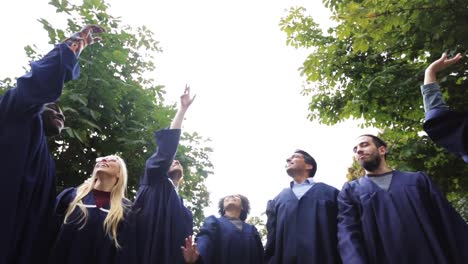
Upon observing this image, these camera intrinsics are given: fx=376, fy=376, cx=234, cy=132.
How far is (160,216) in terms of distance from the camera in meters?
3.18

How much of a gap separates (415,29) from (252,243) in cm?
328

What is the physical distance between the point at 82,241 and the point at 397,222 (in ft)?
8.04

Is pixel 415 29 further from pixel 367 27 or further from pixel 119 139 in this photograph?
pixel 119 139

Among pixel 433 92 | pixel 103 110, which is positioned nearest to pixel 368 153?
pixel 433 92

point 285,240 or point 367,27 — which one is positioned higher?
point 367,27

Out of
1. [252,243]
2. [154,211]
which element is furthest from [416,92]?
[154,211]

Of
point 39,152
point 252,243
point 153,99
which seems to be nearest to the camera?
point 39,152

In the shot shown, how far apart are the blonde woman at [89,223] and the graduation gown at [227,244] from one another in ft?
3.55

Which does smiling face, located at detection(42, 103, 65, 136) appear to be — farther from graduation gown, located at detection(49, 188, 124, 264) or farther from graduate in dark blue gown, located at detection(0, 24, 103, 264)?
graduation gown, located at detection(49, 188, 124, 264)

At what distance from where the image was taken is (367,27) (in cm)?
391

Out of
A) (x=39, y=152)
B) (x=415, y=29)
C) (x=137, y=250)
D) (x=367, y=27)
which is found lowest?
(x=137, y=250)

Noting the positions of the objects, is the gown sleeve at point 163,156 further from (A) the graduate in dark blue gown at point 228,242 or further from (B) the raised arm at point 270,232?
(B) the raised arm at point 270,232

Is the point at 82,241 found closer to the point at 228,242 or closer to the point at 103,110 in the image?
the point at 228,242

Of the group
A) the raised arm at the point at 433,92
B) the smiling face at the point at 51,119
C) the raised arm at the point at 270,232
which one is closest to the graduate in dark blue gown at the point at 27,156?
the smiling face at the point at 51,119
